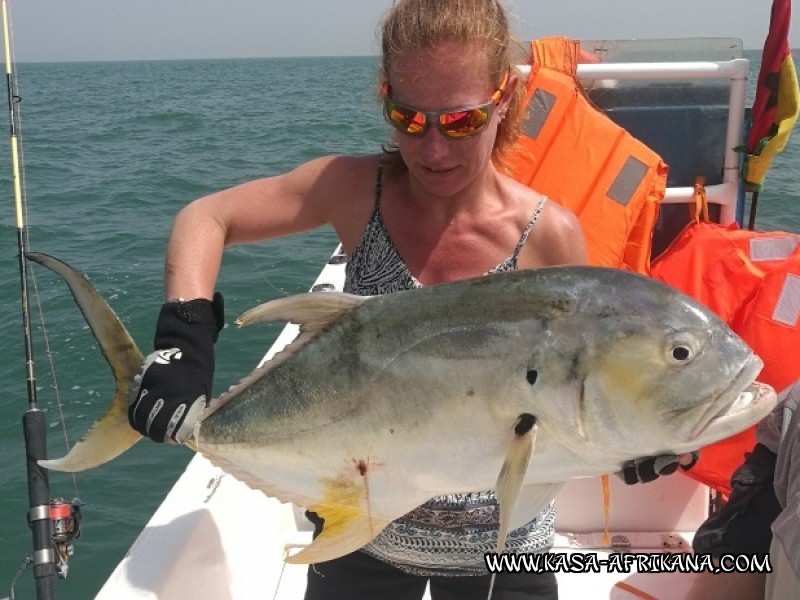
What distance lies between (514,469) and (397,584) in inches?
32.6

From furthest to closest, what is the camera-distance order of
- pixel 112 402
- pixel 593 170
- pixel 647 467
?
pixel 593 170 < pixel 112 402 < pixel 647 467

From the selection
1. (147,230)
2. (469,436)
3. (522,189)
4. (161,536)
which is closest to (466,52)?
(522,189)

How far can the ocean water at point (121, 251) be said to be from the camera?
5227 millimetres

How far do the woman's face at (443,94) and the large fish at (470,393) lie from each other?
35 centimetres

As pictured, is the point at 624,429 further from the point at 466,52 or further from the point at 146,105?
the point at 146,105

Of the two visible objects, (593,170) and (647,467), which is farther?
(593,170)

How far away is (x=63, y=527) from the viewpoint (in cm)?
252

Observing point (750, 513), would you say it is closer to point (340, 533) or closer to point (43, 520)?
point (340, 533)

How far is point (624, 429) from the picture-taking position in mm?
1483

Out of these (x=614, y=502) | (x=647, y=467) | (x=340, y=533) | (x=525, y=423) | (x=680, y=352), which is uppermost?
(x=680, y=352)

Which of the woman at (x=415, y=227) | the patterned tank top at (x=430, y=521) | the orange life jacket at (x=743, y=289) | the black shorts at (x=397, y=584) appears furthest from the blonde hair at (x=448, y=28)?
the orange life jacket at (x=743, y=289)

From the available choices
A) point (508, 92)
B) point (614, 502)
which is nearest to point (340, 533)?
point (508, 92)

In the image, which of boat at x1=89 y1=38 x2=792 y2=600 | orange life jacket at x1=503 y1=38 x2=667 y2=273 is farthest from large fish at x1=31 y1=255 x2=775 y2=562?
orange life jacket at x1=503 y1=38 x2=667 y2=273

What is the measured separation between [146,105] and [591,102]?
98.1ft
